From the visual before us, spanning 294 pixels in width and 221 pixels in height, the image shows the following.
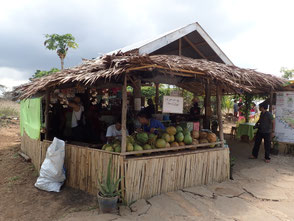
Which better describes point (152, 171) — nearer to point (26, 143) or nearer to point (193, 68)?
point (193, 68)

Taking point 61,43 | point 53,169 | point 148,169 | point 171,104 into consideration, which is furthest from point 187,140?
point 61,43

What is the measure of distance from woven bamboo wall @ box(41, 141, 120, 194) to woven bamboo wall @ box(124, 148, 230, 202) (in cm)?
36

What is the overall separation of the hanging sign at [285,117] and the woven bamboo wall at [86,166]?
6.73 meters

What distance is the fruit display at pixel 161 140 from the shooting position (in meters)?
3.99

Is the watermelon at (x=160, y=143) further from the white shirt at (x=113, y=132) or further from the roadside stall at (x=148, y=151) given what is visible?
the white shirt at (x=113, y=132)

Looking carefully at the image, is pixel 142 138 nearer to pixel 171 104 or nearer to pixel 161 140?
pixel 161 140

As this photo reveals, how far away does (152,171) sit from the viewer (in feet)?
12.9

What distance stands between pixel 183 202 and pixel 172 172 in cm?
60

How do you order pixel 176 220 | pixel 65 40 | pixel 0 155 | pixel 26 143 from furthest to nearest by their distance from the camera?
pixel 65 40
pixel 0 155
pixel 26 143
pixel 176 220

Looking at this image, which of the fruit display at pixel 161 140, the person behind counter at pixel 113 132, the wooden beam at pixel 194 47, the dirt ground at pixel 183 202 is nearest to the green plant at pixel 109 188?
the dirt ground at pixel 183 202

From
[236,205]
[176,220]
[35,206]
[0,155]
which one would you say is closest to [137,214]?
[176,220]

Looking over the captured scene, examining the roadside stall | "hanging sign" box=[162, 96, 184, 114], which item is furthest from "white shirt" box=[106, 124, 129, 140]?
"hanging sign" box=[162, 96, 184, 114]

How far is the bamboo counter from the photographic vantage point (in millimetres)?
3717

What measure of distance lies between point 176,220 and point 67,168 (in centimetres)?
278
